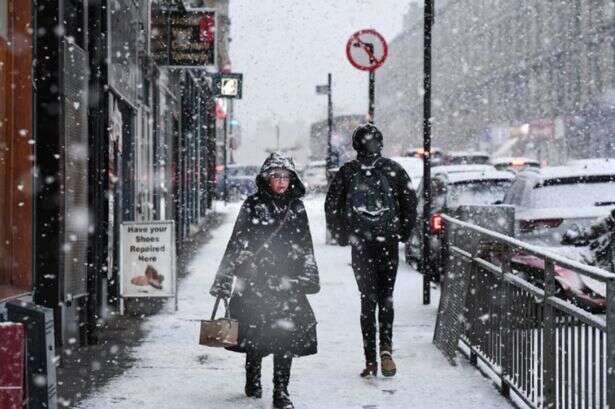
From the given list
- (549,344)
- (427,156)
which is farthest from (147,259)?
(549,344)

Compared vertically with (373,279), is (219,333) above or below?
below

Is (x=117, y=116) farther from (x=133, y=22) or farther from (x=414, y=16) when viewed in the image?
(x=414, y=16)

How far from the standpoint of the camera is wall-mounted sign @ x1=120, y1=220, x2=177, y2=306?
1090 cm

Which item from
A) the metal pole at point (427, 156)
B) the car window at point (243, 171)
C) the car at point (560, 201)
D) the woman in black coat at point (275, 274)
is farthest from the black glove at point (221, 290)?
the car window at point (243, 171)

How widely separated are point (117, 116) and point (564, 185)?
508 cm

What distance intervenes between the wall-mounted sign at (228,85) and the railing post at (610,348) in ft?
76.1

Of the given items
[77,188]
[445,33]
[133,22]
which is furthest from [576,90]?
[77,188]

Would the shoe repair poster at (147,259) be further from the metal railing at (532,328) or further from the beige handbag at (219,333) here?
the beige handbag at (219,333)

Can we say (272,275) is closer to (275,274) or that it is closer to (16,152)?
(275,274)

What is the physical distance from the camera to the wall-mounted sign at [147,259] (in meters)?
10.9

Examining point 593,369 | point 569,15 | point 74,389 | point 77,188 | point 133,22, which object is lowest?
point 74,389

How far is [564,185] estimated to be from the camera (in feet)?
37.7

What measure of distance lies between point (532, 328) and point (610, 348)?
1577 mm

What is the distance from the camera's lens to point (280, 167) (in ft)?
22.2
